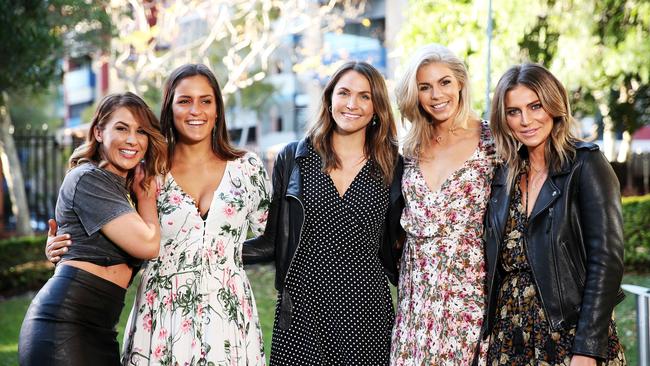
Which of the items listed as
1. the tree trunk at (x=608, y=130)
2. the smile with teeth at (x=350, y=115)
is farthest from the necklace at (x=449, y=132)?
the tree trunk at (x=608, y=130)

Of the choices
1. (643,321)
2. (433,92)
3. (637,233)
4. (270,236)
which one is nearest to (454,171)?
(433,92)

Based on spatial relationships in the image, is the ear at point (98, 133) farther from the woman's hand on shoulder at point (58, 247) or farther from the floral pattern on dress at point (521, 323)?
the floral pattern on dress at point (521, 323)

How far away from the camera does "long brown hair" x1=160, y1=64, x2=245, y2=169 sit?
4.25 meters

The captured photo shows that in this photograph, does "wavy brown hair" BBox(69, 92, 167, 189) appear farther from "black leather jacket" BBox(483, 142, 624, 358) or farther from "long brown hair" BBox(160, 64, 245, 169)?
"black leather jacket" BBox(483, 142, 624, 358)

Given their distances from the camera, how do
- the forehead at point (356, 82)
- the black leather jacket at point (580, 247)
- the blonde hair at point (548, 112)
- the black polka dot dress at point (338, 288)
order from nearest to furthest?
the black leather jacket at point (580, 247) < the blonde hair at point (548, 112) < the black polka dot dress at point (338, 288) < the forehead at point (356, 82)

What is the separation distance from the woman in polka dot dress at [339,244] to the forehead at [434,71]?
0.84ft

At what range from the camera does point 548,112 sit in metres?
3.84

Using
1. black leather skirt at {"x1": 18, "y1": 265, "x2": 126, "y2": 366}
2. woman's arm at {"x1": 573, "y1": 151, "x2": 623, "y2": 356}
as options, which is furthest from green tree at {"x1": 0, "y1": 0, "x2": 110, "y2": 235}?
woman's arm at {"x1": 573, "y1": 151, "x2": 623, "y2": 356}

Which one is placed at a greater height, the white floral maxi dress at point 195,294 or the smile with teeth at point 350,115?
the smile with teeth at point 350,115

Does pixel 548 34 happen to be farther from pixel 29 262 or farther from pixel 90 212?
pixel 90 212

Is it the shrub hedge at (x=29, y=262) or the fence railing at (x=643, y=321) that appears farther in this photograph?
the shrub hedge at (x=29, y=262)

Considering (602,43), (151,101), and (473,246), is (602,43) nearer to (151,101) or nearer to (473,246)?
(473,246)

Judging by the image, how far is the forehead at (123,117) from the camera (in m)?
3.83

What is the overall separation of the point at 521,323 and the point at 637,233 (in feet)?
34.6
